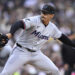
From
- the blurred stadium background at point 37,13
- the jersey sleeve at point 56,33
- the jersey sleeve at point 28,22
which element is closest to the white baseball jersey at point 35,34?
the jersey sleeve at point 28,22

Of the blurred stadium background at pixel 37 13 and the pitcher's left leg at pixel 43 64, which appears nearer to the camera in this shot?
the pitcher's left leg at pixel 43 64

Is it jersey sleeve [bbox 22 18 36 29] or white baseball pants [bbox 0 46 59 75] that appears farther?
white baseball pants [bbox 0 46 59 75]

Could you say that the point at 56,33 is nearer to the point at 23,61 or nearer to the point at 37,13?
the point at 23,61

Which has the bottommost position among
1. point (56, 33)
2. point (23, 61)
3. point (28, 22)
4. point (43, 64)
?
point (43, 64)

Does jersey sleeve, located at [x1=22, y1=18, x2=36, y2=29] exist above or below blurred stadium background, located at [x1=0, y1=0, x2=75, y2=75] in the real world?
above

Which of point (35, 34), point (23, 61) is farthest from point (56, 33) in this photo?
point (23, 61)

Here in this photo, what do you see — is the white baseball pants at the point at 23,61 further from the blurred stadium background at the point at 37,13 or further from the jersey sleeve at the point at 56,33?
the blurred stadium background at the point at 37,13

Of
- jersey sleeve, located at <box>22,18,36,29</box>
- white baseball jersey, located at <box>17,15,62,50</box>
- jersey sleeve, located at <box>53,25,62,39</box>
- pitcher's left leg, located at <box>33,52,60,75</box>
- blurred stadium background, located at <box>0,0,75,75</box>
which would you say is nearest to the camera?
jersey sleeve, located at <box>22,18,36,29</box>

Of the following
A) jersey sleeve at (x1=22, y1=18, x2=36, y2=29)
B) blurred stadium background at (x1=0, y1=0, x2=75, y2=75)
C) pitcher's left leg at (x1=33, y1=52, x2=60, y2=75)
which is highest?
jersey sleeve at (x1=22, y1=18, x2=36, y2=29)

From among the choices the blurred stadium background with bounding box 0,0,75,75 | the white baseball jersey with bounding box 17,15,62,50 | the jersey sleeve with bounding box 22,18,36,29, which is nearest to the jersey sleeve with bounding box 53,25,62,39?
the white baseball jersey with bounding box 17,15,62,50

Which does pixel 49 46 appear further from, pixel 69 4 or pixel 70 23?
pixel 69 4

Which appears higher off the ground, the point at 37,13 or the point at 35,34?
the point at 35,34

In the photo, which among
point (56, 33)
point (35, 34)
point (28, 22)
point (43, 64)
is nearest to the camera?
point (28, 22)

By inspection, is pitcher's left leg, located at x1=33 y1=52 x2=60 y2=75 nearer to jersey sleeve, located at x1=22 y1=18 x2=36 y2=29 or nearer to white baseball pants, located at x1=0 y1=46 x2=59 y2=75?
white baseball pants, located at x1=0 y1=46 x2=59 y2=75
